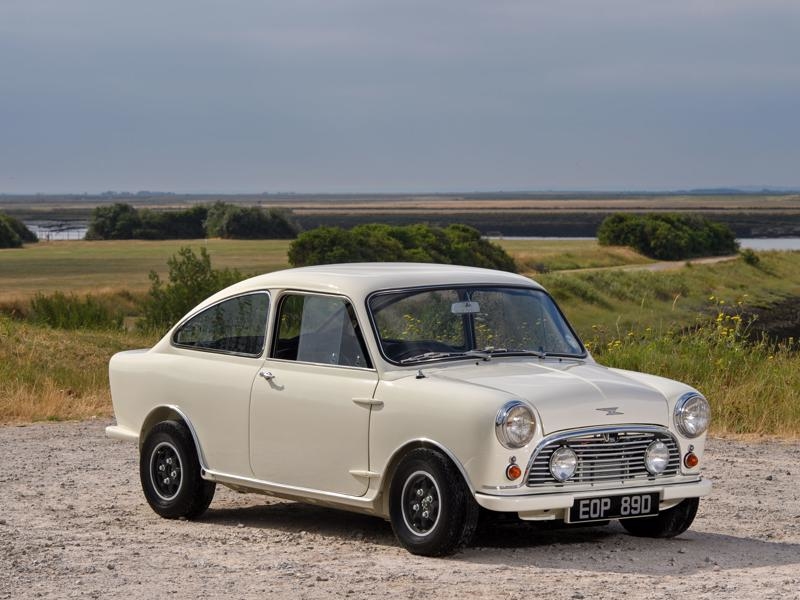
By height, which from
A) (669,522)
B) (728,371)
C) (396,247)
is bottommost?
(396,247)

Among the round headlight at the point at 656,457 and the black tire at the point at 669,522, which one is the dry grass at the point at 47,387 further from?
the round headlight at the point at 656,457

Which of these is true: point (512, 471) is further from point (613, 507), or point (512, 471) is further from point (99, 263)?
point (99, 263)

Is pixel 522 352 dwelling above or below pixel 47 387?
above

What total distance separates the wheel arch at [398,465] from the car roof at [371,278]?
1.17m

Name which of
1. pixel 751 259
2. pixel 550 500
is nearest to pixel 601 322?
pixel 751 259

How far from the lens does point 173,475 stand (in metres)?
9.95

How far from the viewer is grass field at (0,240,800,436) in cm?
1703

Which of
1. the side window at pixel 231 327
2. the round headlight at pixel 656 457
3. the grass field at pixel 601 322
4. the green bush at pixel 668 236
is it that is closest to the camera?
the round headlight at pixel 656 457

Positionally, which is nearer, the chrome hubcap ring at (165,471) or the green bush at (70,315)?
the chrome hubcap ring at (165,471)

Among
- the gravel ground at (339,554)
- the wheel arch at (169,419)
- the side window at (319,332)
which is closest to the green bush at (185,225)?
the gravel ground at (339,554)

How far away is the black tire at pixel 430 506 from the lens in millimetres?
7859

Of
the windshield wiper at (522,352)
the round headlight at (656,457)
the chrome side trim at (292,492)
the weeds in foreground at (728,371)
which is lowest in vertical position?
the weeds in foreground at (728,371)

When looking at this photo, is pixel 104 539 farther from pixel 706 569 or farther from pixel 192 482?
pixel 706 569

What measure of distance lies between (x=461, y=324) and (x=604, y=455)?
1.44 m
